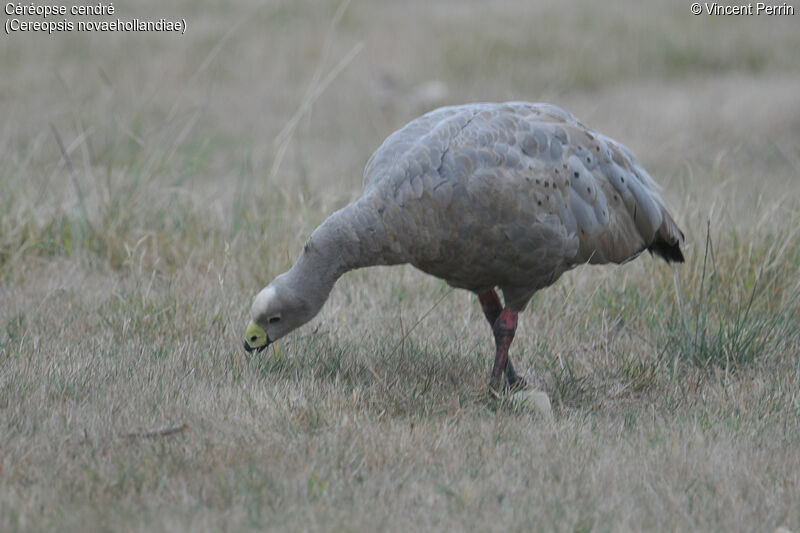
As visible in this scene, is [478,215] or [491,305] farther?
[491,305]

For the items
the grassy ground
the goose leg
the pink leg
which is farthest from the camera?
the pink leg

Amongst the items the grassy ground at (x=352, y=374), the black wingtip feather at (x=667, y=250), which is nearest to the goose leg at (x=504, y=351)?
the grassy ground at (x=352, y=374)

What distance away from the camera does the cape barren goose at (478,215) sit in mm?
4086

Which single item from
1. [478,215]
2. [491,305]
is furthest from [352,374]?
[478,215]

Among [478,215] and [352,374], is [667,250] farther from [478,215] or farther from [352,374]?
[352,374]

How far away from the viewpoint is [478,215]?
13.5 ft

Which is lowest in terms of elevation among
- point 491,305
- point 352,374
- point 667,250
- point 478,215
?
point 352,374

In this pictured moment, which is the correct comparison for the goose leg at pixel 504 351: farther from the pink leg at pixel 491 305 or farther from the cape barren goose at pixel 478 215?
the pink leg at pixel 491 305

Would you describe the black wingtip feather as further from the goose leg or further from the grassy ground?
the goose leg

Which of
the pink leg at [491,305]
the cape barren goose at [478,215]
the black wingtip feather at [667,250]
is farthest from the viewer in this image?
the black wingtip feather at [667,250]

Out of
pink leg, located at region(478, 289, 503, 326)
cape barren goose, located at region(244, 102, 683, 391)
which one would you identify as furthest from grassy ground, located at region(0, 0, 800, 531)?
cape barren goose, located at region(244, 102, 683, 391)

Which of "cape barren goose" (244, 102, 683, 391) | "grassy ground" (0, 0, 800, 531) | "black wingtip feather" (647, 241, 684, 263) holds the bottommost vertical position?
"grassy ground" (0, 0, 800, 531)

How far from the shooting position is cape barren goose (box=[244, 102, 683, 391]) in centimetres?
409

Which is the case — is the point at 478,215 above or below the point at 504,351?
above
